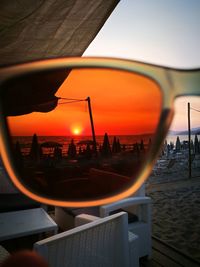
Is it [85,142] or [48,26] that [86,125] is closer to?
[85,142]

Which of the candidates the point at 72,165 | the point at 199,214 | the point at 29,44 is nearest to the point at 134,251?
the point at 72,165

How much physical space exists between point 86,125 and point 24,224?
5.53 feet

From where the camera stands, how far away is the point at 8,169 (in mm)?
400

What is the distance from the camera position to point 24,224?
6.24 feet

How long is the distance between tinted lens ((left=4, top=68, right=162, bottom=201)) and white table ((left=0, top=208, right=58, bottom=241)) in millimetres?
1471

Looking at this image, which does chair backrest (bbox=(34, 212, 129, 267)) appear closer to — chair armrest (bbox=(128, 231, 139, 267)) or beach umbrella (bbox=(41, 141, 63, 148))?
chair armrest (bbox=(128, 231, 139, 267))

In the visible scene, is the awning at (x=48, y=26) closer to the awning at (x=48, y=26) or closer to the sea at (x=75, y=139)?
the awning at (x=48, y=26)

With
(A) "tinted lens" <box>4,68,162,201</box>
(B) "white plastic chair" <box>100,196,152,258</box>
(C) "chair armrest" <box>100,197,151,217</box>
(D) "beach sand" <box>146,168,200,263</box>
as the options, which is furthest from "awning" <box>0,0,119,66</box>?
(D) "beach sand" <box>146,168,200,263</box>

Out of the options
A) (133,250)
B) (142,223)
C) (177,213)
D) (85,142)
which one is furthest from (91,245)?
(177,213)

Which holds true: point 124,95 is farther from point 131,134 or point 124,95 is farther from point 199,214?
point 199,214

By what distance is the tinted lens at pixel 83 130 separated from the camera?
43 cm

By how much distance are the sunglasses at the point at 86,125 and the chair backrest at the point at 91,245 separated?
450 mm

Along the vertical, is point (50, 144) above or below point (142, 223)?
above

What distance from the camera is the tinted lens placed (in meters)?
0.43
